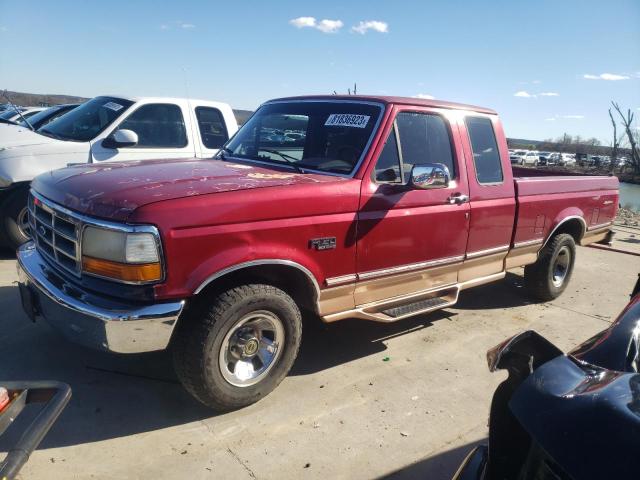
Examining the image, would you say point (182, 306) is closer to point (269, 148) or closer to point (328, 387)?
point (328, 387)

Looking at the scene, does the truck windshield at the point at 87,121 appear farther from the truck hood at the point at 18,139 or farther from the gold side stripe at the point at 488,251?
the gold side stripe at the point at 488,251

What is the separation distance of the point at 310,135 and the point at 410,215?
108 centimetres

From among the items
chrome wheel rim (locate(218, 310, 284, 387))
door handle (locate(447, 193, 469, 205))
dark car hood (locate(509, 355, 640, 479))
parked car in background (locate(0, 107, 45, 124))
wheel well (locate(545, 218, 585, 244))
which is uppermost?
parked car in background (locate(0, 107, 45, 124))

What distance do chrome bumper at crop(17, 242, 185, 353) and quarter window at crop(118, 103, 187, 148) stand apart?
3.93m

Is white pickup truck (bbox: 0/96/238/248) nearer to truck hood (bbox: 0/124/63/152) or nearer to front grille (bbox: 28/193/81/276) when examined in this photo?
truck hood (bbox: 0/124/63/152)

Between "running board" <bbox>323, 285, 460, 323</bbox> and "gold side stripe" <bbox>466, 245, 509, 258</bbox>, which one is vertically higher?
"gold side stripe" <bbox>466, 245, 509, 258</bbox>

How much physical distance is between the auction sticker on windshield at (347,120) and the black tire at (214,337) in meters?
1.52

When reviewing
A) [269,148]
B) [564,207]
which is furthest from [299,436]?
[564,207]

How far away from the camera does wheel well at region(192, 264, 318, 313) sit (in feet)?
10.2

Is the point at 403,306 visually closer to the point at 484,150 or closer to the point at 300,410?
the point at 300,410

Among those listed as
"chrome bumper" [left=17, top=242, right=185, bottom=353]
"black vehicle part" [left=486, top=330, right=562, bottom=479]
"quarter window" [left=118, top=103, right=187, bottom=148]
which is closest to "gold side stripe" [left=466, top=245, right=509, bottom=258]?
"black vehicle part" [left=486, top=330, right=562, bottom=479]

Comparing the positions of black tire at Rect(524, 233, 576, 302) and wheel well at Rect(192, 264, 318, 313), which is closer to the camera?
wheel well at Rect(192, 264, 318, 313)

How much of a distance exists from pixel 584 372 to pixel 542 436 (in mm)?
378

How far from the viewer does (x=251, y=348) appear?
3.25 m
